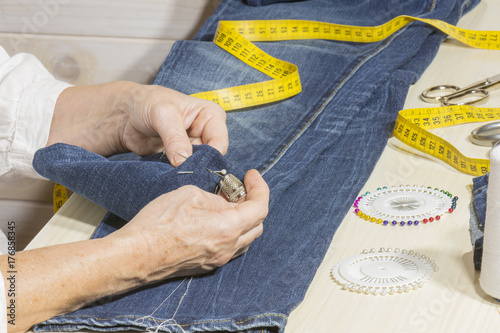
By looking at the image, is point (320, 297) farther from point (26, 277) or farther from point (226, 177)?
point (26, 277)

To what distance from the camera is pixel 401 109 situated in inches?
47.5

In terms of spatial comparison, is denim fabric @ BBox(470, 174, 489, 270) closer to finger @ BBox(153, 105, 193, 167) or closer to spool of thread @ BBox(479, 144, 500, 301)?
spool of thread @ BBox(479, 144, 500, 301)

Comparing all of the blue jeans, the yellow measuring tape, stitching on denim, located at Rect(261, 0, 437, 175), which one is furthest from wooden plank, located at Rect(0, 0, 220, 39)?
stitching on denim, located at Rect(261, 0, 437, 175)

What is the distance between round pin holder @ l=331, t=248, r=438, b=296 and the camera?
0.76 metres

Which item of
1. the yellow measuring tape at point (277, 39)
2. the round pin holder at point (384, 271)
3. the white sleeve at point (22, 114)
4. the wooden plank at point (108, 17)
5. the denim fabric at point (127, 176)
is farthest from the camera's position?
the wooden plank at point (108, 17)

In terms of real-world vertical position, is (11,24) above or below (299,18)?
below

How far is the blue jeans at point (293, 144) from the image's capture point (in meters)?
0.77

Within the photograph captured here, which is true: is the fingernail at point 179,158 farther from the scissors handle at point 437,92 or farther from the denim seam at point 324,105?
the scissors handle at point 437,92

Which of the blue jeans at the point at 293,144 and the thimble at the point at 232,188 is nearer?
the blue jeans at the point at 293,144

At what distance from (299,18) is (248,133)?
507 mm

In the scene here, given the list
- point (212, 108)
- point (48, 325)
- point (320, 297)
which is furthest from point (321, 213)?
point (48, 325)

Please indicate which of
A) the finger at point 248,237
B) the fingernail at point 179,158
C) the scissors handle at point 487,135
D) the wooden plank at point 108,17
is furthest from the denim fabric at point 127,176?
the wooden plank at point 108,17

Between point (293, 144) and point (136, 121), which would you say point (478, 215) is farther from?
point (136, 121)

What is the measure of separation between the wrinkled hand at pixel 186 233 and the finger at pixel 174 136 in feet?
0.41
